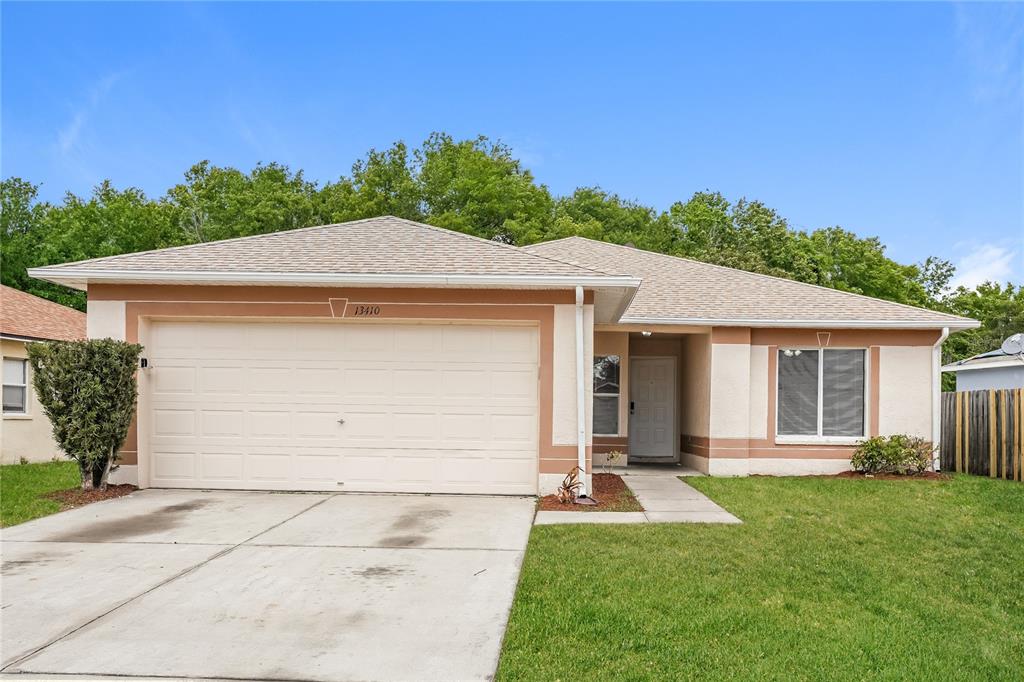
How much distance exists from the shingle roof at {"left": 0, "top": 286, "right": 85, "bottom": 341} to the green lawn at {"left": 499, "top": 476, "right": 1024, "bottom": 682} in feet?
46.7

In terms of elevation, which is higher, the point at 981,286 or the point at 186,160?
the point at 186,160

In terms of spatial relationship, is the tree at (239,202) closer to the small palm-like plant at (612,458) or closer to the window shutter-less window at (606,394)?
the window shutter-less window at (606,394)

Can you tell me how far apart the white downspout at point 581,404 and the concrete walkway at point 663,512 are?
2.87 ft

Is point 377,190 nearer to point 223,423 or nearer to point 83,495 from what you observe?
point 223,423

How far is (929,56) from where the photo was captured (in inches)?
811

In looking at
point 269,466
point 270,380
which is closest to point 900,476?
point 269,466

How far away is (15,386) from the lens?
15.9 metres

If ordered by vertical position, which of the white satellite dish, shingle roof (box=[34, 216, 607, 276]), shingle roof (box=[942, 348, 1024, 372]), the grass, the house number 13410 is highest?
shingle roof (box=[34, 216, 607, 276])

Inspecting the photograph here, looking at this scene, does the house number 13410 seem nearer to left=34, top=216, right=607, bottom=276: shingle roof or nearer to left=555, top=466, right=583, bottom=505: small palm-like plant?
left=34, top=216, right=607, bottom=276: shingle roof

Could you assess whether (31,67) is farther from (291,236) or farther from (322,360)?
(322,360)

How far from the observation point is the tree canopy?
112 ft

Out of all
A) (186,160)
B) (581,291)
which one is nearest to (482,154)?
(186,160)

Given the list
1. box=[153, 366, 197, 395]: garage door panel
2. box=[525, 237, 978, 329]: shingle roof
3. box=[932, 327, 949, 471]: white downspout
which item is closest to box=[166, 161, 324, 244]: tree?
box=[525, 237, 978, 329]: shingle roof

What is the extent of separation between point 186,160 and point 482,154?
656 inches
